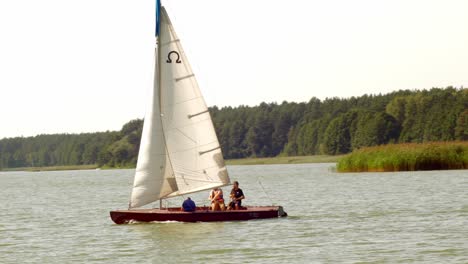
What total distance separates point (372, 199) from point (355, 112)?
→ 126 meters

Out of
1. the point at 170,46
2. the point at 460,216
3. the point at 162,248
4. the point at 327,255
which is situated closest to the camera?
the point at 327,255

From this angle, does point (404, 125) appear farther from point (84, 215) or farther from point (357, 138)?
point (84, 215)

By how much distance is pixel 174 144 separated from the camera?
4047 cm

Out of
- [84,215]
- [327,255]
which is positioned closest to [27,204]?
[84,215]

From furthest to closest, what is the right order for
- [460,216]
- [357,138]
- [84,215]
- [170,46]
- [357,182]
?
1. [357,138]
2. [357,182]
3. [84,215]
4. [460,216]
5. [170,46]

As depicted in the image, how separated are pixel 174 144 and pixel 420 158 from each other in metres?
41.7

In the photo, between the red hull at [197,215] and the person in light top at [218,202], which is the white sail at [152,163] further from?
the person in light top at [218,202]

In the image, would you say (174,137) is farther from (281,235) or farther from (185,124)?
(281,235)

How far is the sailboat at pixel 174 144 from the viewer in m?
39.8

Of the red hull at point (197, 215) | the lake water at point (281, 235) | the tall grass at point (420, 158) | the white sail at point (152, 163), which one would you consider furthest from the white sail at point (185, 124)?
the tall grass at point (420, 158)

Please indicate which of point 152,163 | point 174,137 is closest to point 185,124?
point 174,137

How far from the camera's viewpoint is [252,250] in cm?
Result: 3338

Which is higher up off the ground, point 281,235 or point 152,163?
point 152,163

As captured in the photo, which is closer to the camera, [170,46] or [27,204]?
[170,46]
